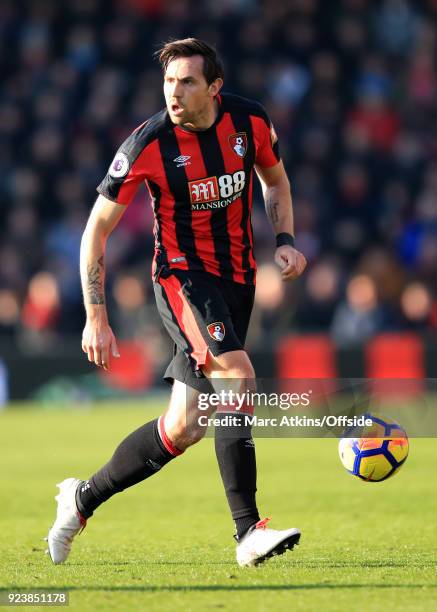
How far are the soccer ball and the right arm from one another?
1.12 metres

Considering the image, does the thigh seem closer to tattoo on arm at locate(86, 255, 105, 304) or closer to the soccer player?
the soccer player

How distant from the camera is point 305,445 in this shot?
11148mm

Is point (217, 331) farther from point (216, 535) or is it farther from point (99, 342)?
point (216, 535)

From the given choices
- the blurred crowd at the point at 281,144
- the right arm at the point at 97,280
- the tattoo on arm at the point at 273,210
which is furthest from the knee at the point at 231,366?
the blurred crowd at the point at 281,144

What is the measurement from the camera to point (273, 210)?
5.88 m

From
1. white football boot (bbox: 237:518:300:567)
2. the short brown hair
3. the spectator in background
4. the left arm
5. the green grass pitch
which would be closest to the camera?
the green grass pitch

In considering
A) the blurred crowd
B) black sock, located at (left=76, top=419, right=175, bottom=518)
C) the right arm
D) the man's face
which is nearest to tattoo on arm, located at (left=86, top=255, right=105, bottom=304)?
the right arm

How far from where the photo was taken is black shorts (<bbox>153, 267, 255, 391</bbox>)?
5273mm

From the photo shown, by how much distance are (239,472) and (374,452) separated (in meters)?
0.68

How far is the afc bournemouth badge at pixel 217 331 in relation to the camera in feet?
17.2

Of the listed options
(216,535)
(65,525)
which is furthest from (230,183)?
(216,535)

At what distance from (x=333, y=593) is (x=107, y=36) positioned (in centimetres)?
1375

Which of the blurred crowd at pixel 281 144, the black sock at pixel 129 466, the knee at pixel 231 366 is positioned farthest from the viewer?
the blurred crowd at pixel 281 144

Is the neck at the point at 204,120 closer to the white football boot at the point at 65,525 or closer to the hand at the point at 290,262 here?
the hand at the point at 290,262
